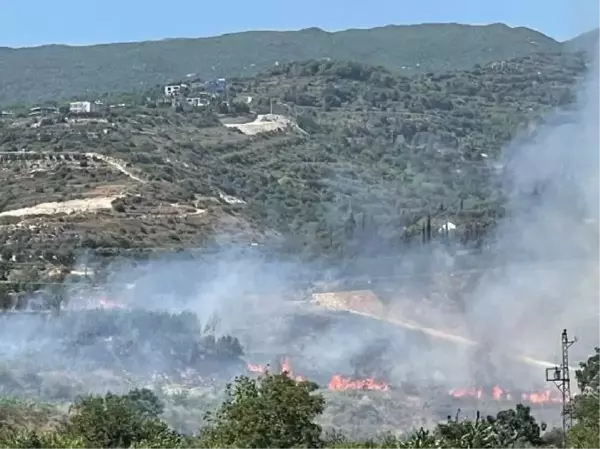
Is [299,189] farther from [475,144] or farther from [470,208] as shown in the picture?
[475,144]

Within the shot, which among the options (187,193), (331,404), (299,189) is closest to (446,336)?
(331,404)

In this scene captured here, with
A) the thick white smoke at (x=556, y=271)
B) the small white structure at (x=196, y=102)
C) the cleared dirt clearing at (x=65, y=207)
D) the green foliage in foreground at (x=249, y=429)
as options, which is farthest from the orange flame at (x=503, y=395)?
the small white structure at (x=196, y=102)

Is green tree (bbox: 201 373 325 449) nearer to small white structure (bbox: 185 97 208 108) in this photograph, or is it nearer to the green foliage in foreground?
the green foliage in foreground

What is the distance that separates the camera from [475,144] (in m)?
119

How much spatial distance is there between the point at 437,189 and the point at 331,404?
186 feet

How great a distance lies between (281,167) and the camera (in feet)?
347

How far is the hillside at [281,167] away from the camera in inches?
2825

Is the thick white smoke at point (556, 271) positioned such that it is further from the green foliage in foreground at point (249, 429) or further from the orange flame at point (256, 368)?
the green foliage in foreground at point (249, 429)

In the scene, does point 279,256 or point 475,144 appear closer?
point 279,256

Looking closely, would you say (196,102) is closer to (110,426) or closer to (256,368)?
(256,368)

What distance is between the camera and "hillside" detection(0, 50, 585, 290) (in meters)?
71.8

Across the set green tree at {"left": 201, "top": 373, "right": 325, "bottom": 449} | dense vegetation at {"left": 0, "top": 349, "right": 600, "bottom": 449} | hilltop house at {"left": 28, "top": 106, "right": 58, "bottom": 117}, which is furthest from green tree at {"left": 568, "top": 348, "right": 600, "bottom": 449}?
hilltop house at {"left": 28, "top": 106, "right": 58, "bottom": 117}

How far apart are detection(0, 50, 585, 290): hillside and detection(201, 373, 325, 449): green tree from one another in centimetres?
3459

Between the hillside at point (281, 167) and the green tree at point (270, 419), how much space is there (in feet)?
113
